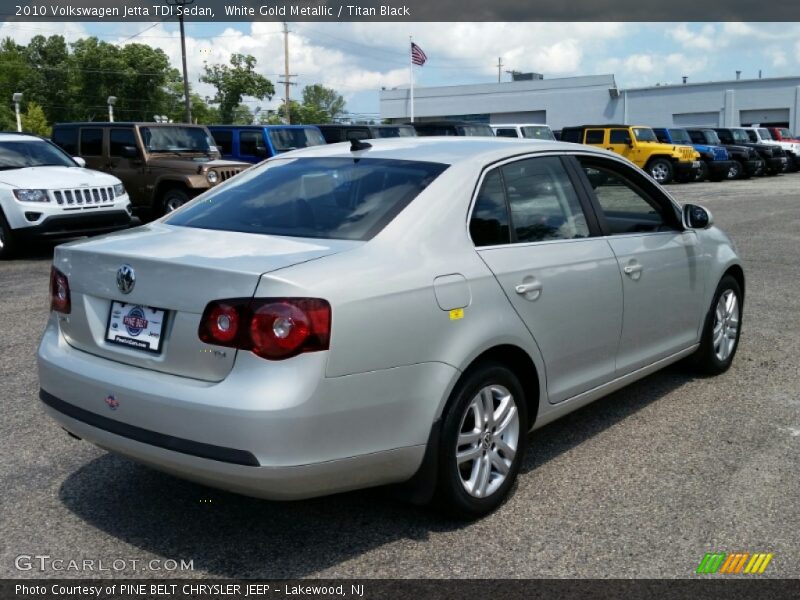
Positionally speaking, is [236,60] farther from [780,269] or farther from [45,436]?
[45,436]

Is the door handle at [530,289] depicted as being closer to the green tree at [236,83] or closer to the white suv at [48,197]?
the white suv at [48,197]

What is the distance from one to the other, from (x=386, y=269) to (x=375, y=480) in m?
0.83

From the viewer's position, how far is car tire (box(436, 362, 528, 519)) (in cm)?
358

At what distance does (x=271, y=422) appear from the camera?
3.06 m

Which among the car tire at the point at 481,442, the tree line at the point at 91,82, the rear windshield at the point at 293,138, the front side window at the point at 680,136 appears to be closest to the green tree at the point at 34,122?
the tree line at the point at 91,82

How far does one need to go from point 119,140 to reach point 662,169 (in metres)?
19.4

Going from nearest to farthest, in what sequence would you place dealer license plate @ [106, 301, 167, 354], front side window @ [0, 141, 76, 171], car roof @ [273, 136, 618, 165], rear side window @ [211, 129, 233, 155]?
dealer license plate @ [106, 301, 167, 354] < car roof @ [273, 136, 618, 165] < front side window @ [0, 141, 76, 171] < rear side window @ [211, 129, 233, 155]

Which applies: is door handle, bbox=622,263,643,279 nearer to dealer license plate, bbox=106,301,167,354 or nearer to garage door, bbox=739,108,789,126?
dealer license plate, bbox=106,301,167,354

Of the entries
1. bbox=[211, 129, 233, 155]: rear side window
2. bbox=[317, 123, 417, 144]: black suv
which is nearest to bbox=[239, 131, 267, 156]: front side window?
bbox=[211, 129, 233, 155]: rear side window

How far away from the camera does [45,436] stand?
4.85 metres

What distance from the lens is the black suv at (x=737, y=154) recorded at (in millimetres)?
32438

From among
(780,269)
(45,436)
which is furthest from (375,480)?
(780,269)

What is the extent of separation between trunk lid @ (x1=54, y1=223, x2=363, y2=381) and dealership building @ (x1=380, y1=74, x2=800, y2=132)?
66.6 meters

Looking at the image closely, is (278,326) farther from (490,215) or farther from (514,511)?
(514,511)
